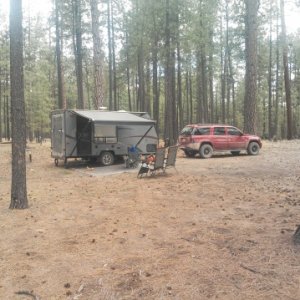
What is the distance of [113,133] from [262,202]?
32.1ft

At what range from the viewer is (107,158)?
16969mm

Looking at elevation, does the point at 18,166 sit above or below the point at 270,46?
below

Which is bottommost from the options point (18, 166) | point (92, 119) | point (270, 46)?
point (18, 166)

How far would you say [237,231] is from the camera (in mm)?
6121

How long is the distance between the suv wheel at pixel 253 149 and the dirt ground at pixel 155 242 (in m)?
8.40

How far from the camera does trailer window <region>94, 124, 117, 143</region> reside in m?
16.4

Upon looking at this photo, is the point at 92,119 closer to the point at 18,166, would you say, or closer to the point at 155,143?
the point at 155,143

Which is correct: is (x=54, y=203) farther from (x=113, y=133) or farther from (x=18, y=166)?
(x=113, y=133)

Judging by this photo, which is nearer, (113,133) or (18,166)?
(18,166)

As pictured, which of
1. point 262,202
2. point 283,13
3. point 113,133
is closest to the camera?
point 262,202

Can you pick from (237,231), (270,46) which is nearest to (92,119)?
(237,231)

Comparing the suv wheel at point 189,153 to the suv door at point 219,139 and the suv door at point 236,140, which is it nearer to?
the suv door at point 219,139

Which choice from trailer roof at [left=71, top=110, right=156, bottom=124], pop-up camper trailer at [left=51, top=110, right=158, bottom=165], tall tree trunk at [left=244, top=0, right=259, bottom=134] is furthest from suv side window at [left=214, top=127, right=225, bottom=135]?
pop-up camper trailer at [left=51, top=110, right=158, bottom=165]

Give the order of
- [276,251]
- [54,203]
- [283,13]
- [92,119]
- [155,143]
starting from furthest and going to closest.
→ [283,13] → [155,143] → [92,119] → [54,203] → [276,251]
